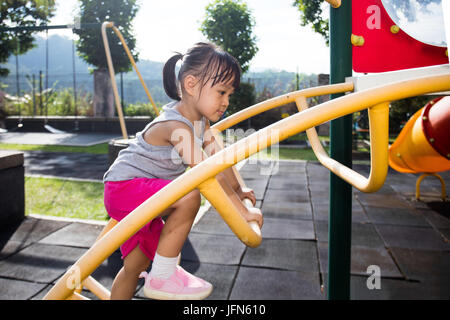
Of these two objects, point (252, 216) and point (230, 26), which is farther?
point (230, 26)

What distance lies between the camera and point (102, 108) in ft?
35.1

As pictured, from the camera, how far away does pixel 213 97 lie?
0.87 metres

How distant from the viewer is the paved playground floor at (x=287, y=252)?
193 cm

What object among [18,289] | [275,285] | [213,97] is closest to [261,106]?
[213,97]

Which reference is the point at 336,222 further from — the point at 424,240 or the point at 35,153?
the point at 35,153

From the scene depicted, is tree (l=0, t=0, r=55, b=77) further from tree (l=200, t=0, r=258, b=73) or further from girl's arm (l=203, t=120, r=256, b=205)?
girl's arm (l=203, t=120, r=256, b=205)

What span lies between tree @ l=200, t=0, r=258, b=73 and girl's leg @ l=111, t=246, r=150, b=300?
552cm

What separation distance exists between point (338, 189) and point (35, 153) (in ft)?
21.7

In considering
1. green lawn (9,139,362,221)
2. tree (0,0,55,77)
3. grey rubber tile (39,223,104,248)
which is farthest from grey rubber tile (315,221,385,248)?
tree (0,0,55,77)

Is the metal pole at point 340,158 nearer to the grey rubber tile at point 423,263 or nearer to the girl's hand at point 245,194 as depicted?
the girl's hand at point 245,194

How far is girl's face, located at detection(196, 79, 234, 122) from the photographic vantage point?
86cm

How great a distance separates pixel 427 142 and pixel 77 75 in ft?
54.2

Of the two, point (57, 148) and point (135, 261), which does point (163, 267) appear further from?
point (57, 148)
